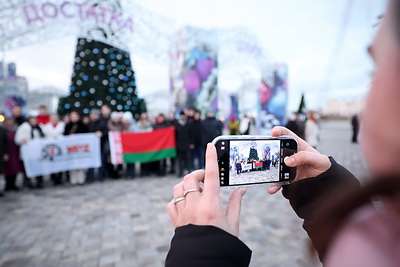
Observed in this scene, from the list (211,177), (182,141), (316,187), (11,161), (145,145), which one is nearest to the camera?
(211,177)

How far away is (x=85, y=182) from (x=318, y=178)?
272 inches

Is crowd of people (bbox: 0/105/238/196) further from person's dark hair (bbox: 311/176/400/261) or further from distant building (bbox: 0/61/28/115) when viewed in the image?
distant building (bbox: 0/61/28/115)

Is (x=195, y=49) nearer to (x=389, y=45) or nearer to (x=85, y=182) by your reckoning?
(x=85, y=182)

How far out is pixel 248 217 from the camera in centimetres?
431

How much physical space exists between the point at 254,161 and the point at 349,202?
86 cm

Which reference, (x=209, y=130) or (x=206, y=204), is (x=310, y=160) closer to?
(x=206, y=204)

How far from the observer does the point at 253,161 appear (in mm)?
1271

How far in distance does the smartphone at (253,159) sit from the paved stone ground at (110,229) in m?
2.17

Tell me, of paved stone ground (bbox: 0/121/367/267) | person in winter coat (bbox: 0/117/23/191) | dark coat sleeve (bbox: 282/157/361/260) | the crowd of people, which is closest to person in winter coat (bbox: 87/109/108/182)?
the crowd of people

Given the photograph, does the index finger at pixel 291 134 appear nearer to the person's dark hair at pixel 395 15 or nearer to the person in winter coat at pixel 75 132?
the person's dark hair at pixel 395 15

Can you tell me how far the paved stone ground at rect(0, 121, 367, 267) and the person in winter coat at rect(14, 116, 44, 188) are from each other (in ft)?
1.73

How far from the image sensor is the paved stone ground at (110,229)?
3070mm

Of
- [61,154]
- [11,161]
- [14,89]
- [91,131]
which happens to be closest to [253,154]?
[61,154]

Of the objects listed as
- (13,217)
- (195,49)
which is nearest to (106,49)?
(195,49)
